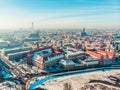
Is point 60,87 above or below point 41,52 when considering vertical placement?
below

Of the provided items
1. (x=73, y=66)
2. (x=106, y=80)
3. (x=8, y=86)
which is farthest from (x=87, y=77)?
(x=8, y=86)

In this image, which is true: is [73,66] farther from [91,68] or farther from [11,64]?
[11,64]

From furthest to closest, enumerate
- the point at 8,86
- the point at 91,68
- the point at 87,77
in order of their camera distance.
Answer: the point at 91,68 < the point at 87,77 < the point at 8,86

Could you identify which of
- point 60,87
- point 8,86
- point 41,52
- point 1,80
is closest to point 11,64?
point 41,52

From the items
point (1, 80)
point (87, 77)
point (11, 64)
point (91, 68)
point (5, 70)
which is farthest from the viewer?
point (11, 64)

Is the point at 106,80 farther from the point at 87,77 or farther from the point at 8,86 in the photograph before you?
the point at 8,86

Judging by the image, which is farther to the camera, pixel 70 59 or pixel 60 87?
pixel 70 59

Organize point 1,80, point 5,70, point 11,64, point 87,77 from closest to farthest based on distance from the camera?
point 1,80, point 87,77, point 5,70, point 11,64

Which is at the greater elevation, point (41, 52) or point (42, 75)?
point (41, 52)

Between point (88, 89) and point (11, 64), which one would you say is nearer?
point (88, 89)
